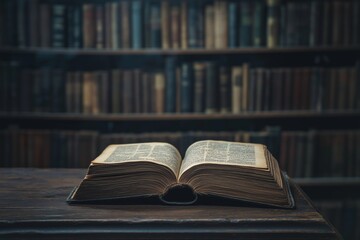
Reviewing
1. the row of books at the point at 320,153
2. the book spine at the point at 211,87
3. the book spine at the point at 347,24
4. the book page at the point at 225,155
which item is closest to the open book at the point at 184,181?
the book page at the point at 225,155

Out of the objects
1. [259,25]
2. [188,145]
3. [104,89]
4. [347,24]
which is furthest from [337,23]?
[104,89]

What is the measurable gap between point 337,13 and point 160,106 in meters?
1.01

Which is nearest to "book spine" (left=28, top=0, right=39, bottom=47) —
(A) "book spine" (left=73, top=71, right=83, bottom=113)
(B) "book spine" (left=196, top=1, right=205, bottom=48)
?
(A) "book spine" (left=73, top=71, right=83, bottom=113)

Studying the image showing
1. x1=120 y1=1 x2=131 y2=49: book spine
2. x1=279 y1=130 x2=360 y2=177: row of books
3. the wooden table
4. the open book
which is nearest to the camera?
the wooden table

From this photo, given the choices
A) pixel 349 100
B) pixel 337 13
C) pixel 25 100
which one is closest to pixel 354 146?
pixel 349 100

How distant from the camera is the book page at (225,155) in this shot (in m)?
1.30

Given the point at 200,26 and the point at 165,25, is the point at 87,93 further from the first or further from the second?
the point at 200,26

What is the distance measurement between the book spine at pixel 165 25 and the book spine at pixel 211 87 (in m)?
0.24

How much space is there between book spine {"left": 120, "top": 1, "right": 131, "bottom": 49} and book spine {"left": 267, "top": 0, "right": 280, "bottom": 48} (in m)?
0.70

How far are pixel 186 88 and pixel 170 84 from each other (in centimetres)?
8

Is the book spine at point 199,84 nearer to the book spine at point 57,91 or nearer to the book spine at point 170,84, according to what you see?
the book spine at point 170,84

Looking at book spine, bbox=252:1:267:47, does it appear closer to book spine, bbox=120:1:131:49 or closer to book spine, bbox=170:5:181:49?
book spine, bbox=170:5:181:49

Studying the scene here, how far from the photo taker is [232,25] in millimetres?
→ 2902

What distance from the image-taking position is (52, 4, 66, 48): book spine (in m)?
2.88
